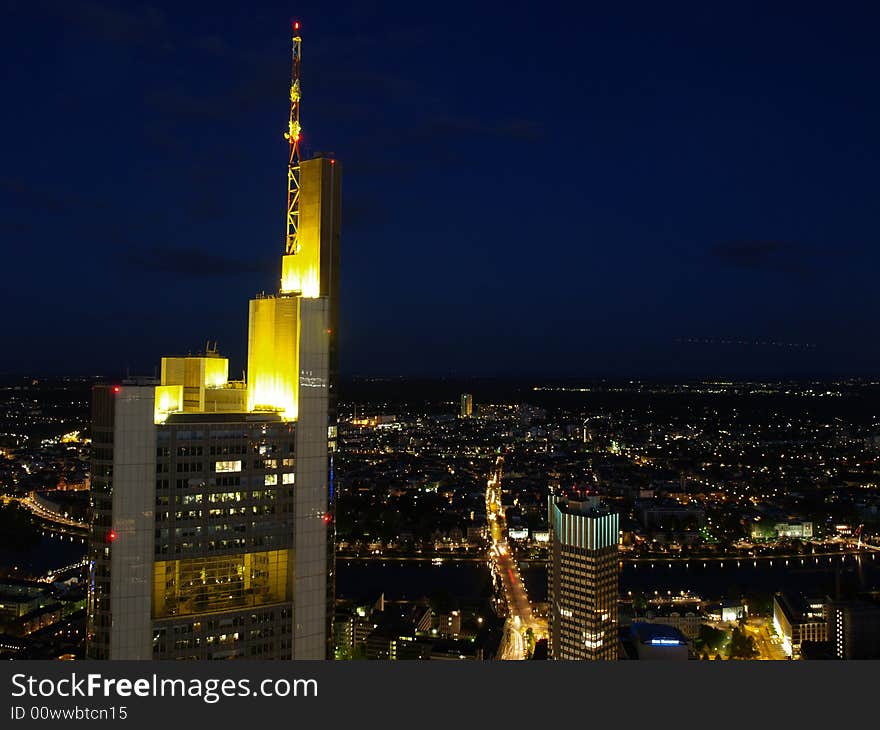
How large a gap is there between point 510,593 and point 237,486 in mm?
9619

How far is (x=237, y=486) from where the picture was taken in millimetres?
4129

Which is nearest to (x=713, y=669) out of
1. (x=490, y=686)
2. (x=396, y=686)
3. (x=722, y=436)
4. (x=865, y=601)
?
(x=490, y=686)

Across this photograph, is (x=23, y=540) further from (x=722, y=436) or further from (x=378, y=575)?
(x=722, y=436)

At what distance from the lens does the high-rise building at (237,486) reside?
3.87 m

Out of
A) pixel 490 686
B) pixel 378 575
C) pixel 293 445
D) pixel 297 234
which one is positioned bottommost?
pixel 378 575

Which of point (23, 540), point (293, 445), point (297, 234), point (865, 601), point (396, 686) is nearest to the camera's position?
point (396, 686)

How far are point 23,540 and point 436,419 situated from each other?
100ft

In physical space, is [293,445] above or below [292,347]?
below

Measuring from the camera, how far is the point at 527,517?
18.9m

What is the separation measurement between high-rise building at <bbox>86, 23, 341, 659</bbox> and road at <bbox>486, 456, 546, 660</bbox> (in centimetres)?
513

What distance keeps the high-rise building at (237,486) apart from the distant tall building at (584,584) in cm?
580

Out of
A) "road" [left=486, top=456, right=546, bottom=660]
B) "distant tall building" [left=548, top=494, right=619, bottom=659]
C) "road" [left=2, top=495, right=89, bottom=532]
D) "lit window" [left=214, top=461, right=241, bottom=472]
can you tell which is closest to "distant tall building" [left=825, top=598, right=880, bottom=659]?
"distant tall building" [left=548, top=494, right=619, bottom=659]

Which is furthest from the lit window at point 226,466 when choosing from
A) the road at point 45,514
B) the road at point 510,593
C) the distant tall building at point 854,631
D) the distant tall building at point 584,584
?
the road at point 45,514

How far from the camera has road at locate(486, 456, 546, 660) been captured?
1035cm
